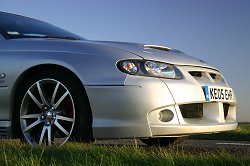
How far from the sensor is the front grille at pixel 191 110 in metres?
4.52

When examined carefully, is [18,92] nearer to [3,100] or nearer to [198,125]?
[3,100]

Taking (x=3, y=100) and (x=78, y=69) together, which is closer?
(x=78, y=69)

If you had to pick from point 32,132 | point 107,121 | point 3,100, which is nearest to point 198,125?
point 107,121

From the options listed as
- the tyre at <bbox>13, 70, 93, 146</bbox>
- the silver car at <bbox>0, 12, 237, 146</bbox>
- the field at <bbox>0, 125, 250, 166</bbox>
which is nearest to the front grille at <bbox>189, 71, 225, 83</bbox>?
the silver car at <bbox>0, 12, 237, 146</bbox>

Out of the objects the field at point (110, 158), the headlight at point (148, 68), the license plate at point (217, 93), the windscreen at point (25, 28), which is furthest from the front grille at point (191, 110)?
the windscreen at point (25, 28)

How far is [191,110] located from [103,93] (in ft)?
2.93

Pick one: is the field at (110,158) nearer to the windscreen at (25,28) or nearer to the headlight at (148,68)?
the headlight at (148,68)

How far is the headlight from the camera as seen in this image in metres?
4.36

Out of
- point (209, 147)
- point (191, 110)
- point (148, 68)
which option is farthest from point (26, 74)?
point (209, 147)

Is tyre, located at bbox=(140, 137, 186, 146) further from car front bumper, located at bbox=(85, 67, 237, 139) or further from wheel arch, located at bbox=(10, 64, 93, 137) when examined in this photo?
wheel arch, located at bbox=(10, 64, 93, 137)

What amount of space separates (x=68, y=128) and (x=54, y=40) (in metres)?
0.93

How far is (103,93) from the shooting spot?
14.3ft

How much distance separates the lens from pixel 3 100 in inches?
193

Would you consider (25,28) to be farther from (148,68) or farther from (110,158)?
(110,158)
